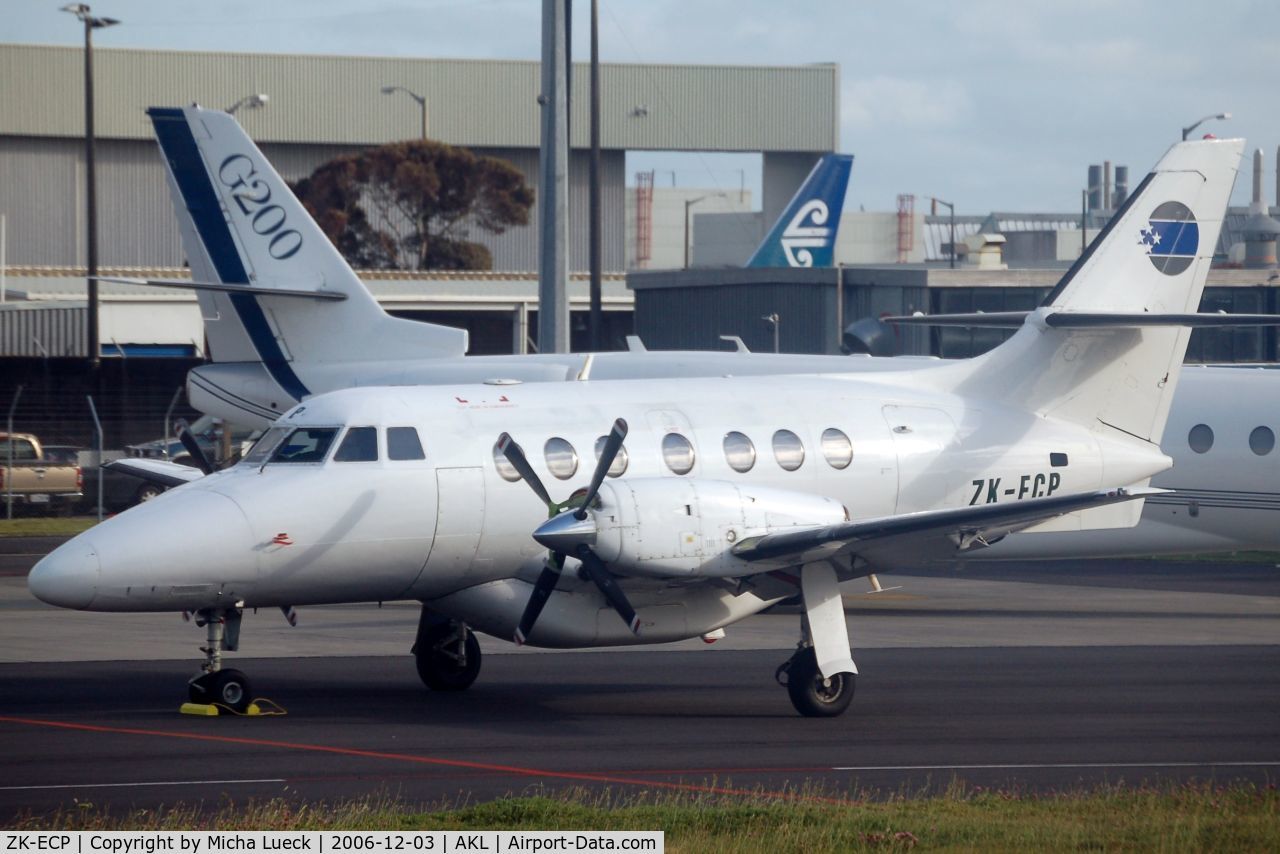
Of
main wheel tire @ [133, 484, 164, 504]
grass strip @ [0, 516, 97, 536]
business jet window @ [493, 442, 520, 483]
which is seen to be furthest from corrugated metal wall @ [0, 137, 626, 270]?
business jet window @ [493, 442, 520, 483]

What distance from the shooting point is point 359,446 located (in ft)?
49.5

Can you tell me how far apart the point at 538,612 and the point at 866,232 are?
271 ft

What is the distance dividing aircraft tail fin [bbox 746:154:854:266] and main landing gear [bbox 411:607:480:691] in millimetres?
37513

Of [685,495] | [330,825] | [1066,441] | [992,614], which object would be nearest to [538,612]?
[685,495]

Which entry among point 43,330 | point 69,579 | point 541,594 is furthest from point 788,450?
point 43,330

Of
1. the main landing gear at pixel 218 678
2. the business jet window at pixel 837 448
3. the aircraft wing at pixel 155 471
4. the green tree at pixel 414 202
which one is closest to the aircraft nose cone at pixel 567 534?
the main landing gear at pixel 218 678

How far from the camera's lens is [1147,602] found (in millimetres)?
25234

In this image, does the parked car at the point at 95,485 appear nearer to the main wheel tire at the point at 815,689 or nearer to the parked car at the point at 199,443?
the parked car at the point at 199,443

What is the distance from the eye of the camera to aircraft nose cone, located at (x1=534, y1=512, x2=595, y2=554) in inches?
559

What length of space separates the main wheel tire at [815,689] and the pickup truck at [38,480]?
26.8 m

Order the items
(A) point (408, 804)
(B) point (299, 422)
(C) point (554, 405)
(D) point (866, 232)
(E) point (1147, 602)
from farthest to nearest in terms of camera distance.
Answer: (D) point (866, 232) < (E) point (1147, 602) < (C) point (554, 405) < (B) point (299, 422) < (A) point (408, 804)

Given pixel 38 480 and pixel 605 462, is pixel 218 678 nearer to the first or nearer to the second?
pixel 605 462

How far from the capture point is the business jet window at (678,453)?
52.9ft

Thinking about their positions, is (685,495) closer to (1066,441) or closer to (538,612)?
(538,612)
